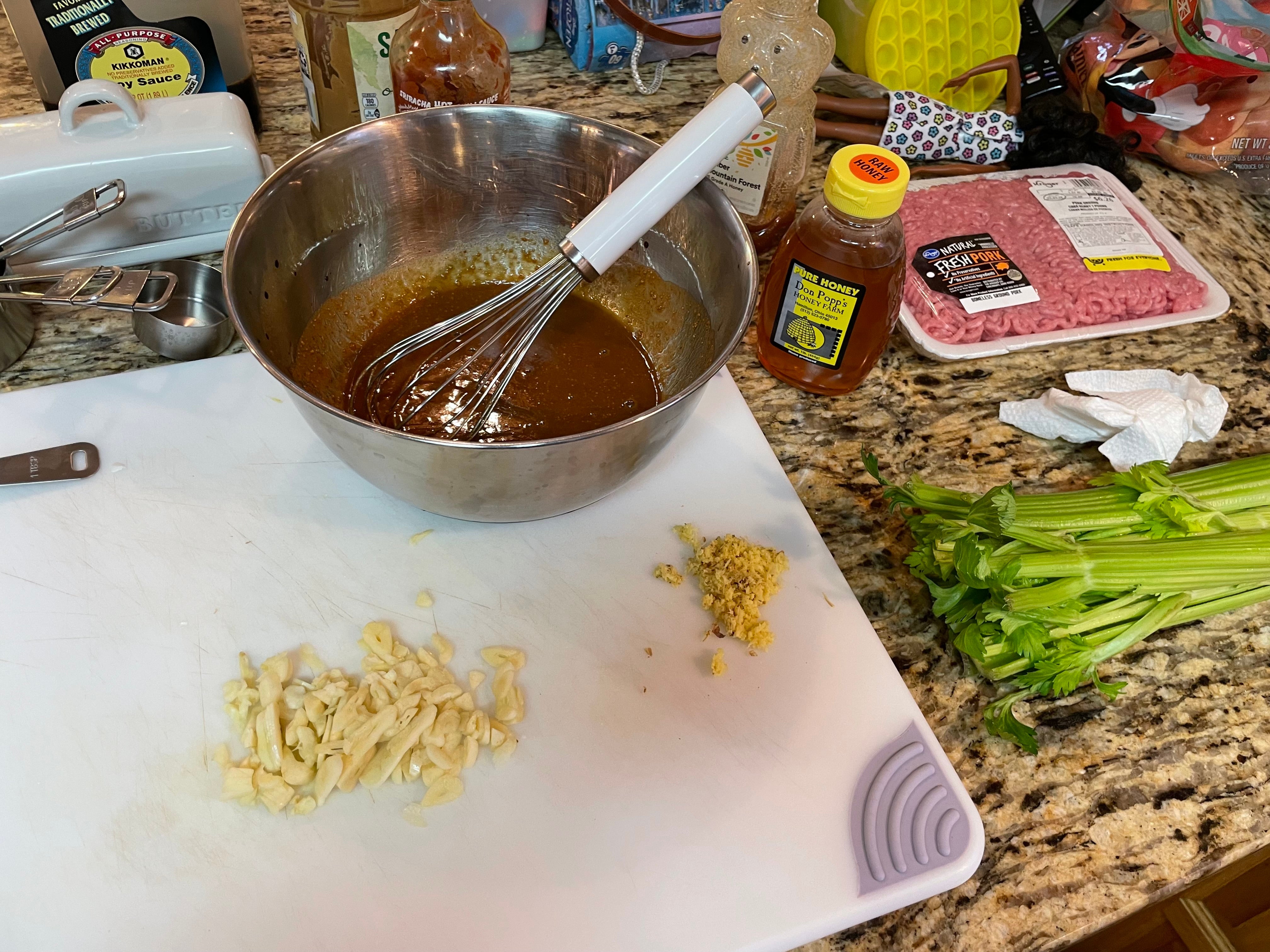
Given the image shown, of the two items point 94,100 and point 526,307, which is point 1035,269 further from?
point 94,100

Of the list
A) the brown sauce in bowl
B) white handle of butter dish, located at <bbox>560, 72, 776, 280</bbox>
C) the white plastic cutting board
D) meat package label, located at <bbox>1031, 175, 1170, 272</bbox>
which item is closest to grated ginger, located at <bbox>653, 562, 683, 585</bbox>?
the white plastic cutting board

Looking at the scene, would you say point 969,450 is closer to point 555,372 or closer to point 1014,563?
point 1014,563

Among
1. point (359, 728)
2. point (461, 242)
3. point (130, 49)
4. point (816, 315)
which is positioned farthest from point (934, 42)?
point (359, 728)

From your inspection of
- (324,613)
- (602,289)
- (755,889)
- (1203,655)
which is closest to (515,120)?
(602,289)

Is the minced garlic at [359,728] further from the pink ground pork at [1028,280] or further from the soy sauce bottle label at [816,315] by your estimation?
the pink ground pork at [1028,280]

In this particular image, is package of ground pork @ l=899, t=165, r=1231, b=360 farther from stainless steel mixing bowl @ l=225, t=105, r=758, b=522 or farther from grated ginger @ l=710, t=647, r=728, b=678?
grated ginger @ l=710, t=647, r=728, b=678

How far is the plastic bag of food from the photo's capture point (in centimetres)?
110

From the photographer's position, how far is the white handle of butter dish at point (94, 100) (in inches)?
33.6

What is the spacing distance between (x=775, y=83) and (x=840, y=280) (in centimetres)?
25

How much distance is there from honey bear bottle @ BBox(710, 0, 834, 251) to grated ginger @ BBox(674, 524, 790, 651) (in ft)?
1.31

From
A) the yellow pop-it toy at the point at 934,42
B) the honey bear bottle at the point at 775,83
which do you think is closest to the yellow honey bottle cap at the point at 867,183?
the honey bear bottle at the point at 775,83

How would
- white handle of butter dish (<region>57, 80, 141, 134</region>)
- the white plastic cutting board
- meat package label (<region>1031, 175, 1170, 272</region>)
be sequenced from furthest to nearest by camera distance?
meat package label (<region>1031, 175, 1170, 272</region>), white handle of butter dish (<region>57, 80, 141, 134</region>), the white plastic cutting board

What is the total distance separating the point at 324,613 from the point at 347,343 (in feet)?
0.93

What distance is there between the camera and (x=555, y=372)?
2.80 feet
